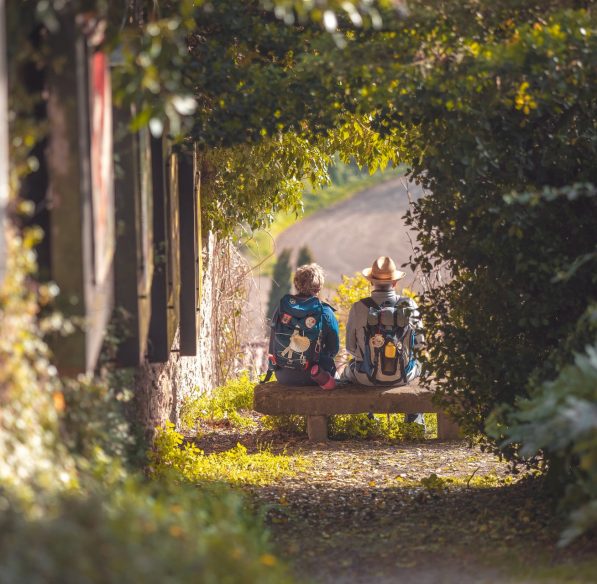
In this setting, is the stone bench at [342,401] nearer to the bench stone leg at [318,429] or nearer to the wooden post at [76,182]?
the bench stone leg at [318,429]

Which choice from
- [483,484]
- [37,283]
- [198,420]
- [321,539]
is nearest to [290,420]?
[198,420]

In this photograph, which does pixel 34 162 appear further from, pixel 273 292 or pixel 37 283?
pixel 273 292

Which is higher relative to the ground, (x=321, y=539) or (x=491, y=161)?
(x=491, y=161)

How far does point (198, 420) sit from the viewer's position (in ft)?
32.2

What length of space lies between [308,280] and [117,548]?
5.47m

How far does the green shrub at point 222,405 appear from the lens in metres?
9.59

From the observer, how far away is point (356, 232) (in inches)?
1078

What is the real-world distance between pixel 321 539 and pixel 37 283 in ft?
7.93

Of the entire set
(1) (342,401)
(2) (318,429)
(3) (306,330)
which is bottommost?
(2) (318,429)

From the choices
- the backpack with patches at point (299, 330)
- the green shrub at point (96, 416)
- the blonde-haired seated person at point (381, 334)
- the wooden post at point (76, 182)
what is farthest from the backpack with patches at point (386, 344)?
the wooden post at point (76, 182)

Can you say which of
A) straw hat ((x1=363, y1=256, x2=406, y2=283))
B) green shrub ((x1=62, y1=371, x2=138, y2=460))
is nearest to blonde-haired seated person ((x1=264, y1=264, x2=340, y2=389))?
straw hat ((x1=363, y1=256, x2=406, y2=283))

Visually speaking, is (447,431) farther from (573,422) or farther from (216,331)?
(573,422)

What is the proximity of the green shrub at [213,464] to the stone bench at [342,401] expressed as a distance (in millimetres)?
560

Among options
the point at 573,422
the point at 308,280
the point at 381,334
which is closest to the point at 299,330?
the point at 308,280
